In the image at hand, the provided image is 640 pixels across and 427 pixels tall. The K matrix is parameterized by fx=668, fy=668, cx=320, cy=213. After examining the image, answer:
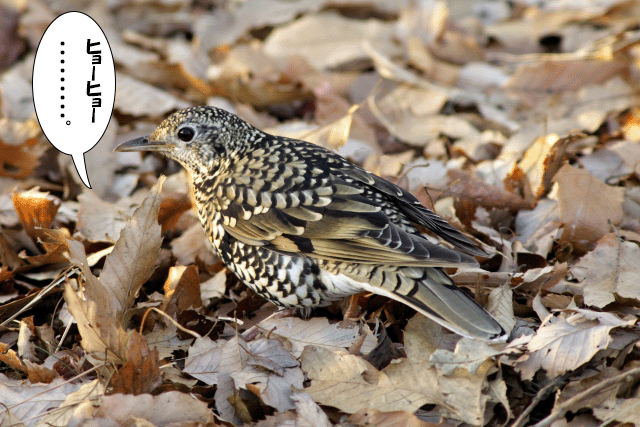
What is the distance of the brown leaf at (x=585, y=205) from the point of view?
3971 mm

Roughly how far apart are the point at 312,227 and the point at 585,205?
5.61ft

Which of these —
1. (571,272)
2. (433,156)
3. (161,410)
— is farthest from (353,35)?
(161,410)

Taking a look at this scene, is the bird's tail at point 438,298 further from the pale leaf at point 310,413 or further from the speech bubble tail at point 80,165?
the speech bubble tail at point 80,165

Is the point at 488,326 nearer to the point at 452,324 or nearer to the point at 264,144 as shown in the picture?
the point at 452,324

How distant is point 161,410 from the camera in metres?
Answer: 2.88

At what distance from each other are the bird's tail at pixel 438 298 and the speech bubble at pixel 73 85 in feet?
8.46

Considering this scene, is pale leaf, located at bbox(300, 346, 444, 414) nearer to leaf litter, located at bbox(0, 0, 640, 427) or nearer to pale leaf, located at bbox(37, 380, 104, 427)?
leaf litter, located at bbox(0, 0, 640, 427)

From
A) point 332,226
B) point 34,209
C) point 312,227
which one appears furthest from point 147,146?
point 332,226

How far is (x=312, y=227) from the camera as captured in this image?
11.7ft

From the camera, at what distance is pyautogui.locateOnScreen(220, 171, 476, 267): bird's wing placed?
3336 mm

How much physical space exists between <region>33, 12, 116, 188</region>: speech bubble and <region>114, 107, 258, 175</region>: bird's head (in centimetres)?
89

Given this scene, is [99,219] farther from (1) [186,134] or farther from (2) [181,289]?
(2) [181,289]

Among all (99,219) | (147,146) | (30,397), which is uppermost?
(147,146)

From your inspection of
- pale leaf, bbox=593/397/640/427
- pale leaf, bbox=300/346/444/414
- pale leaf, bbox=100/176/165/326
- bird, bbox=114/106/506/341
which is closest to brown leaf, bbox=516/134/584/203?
bird, bbox=114/106/506/341
